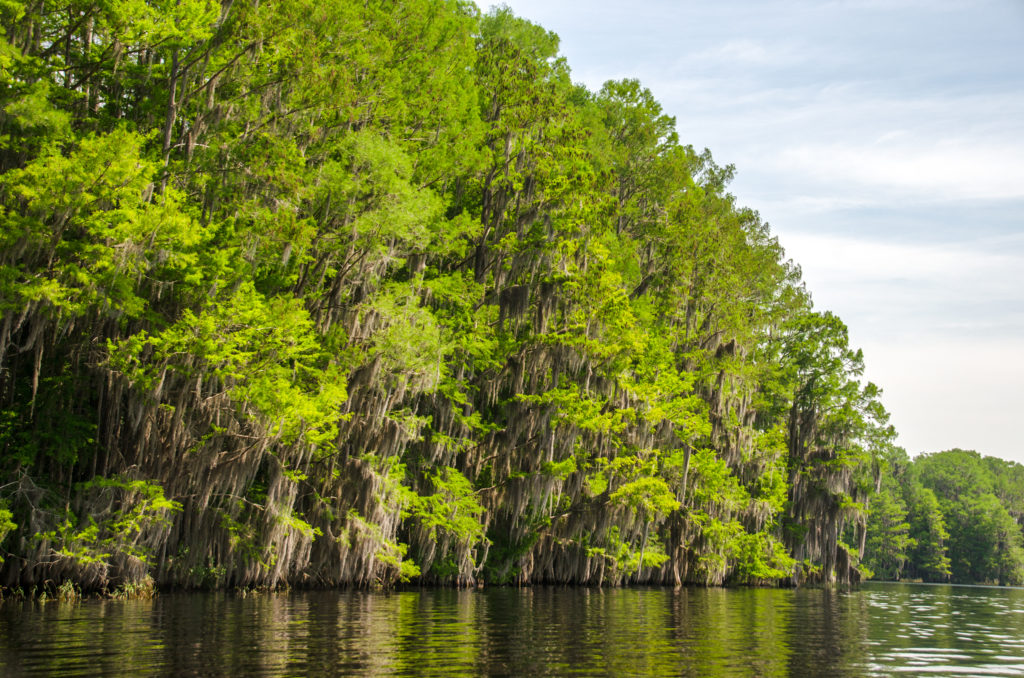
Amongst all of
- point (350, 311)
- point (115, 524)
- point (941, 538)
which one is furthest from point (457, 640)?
point (941, 538)

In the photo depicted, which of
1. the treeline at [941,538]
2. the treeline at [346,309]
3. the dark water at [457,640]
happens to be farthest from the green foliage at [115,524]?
the treeline at [941,538]

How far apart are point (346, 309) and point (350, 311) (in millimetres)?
305

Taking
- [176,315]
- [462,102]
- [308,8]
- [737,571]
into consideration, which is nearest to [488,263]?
[462,102]

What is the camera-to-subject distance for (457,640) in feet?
46.2

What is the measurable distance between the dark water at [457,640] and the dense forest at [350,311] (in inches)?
119

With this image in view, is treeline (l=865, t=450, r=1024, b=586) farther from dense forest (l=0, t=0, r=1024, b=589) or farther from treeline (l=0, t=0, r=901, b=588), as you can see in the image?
treeline (l=0, t=0, r=901, b=588)

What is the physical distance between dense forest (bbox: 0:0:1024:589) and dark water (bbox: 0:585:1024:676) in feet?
9.92

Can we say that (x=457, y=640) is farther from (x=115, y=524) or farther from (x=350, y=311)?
(x=350, y=311)

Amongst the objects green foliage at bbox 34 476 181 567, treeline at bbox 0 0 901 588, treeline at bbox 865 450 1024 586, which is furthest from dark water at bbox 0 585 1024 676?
treeline at bbox 865 450 1024 586

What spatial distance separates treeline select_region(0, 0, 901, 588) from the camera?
1836 cm

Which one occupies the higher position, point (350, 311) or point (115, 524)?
point (350, 311)

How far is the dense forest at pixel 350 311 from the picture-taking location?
1836 cm

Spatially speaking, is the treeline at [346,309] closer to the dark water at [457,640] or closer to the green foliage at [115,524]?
the green foliage at [115,524]

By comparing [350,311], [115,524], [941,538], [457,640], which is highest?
[350,311]
